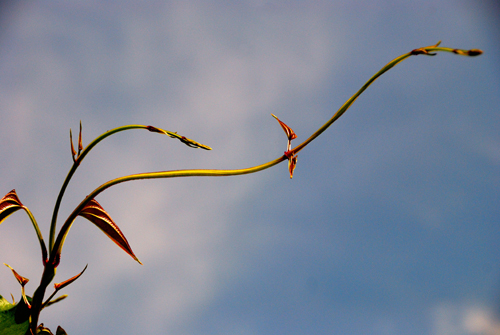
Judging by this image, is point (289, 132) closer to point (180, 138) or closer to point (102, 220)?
point (180, 138)

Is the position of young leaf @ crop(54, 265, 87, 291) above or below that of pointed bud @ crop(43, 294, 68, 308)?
above

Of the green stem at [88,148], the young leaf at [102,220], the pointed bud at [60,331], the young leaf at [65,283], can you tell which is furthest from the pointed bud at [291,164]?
the pointed bud at [60,331]

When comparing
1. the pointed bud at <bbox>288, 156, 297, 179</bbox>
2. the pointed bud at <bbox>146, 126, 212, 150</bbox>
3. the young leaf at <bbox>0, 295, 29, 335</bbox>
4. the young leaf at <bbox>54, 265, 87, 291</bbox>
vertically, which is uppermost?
the pointed bud at <bbox>146, 126, 212, 150</bbox>

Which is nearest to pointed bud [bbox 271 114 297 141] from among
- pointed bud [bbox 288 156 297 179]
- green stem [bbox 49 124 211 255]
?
pointed bud [bbox 288 156 297 179]

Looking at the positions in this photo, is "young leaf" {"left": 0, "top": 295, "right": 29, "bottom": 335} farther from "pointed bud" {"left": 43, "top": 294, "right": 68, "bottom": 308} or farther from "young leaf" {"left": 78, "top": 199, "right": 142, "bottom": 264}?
"young leaf" {"left": 78, "top": 199, "right": 142, "bottom": 264}

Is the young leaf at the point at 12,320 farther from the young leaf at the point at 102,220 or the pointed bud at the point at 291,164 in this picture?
the pointed bud at the point at 291,164

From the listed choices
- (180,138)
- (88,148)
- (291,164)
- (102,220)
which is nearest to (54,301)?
(102,220)
